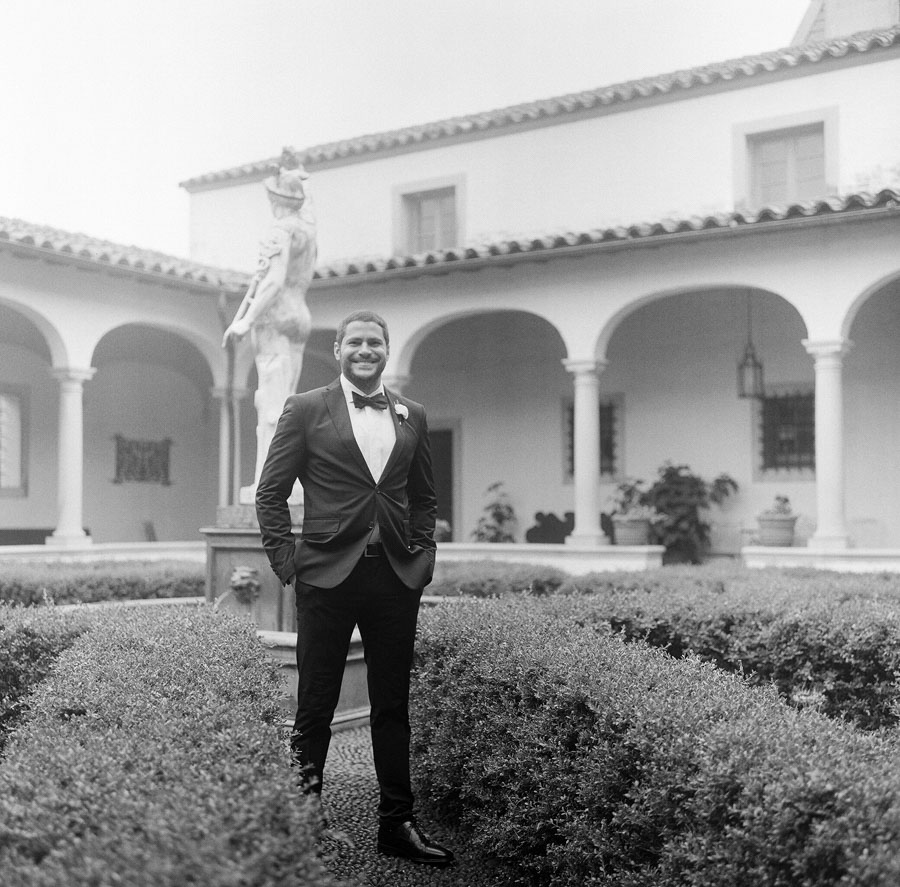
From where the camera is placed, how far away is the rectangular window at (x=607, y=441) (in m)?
15.2

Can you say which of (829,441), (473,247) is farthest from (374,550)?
(473,247)

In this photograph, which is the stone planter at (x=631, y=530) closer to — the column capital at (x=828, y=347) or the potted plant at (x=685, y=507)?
the potted plant at (x=685, y=507)

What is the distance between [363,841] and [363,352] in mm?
1888

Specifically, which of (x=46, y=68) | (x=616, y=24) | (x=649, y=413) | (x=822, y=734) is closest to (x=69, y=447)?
(x=649, y=413)

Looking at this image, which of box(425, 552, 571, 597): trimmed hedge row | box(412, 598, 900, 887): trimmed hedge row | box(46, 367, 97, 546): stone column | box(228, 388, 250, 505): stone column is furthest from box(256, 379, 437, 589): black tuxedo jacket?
box(228, 388, 250, 505): stone column

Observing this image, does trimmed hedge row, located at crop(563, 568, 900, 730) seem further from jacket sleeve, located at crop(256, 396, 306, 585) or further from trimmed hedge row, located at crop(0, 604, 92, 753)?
trimmed hedge row, located at crop(0, 604, 92, 753)

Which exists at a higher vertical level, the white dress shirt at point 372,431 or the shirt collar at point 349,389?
the shirt collar at point 349,389

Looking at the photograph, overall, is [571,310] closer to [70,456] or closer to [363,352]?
[70,456]

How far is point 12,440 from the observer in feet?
50.9

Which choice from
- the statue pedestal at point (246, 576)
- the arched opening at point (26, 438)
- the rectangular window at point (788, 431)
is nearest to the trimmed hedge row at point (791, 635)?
the statue pedestal at point (246, 576)

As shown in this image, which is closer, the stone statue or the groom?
the groom

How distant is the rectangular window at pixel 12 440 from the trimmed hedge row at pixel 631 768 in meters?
12.4

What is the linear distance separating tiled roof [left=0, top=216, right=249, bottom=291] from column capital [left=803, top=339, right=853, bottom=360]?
7253 mm

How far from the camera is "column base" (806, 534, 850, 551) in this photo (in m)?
11.0
